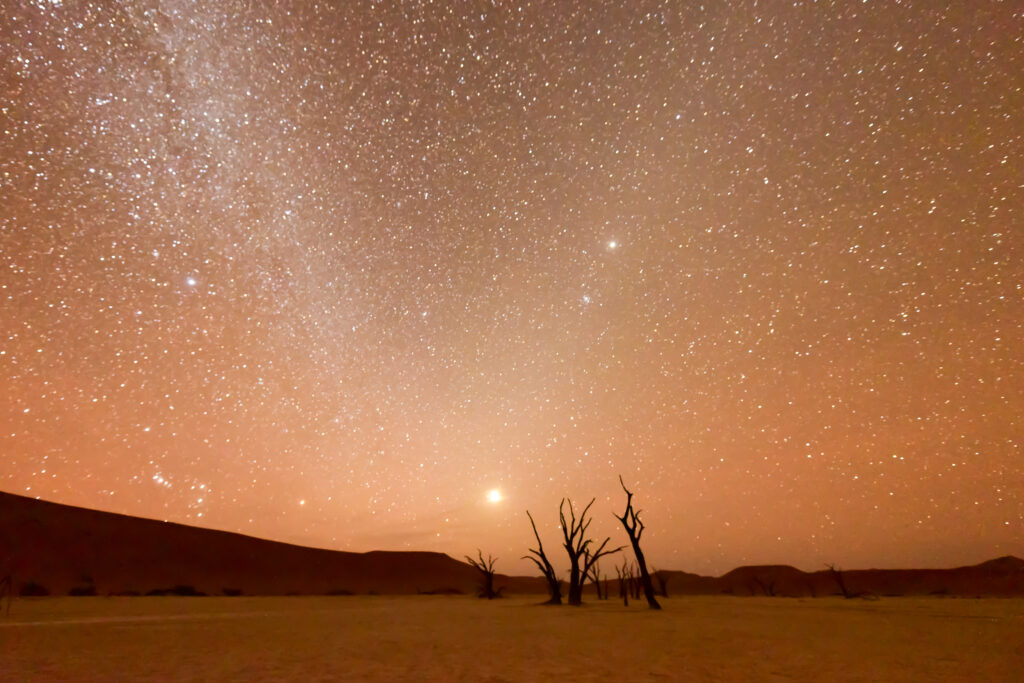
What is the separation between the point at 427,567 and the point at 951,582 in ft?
286

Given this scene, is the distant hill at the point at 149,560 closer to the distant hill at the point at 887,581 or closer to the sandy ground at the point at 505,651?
the sandy ground at the point at 505,651

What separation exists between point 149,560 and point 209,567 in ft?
23.1

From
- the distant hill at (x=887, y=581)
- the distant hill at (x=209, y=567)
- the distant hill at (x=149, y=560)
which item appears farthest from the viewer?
the distant hill at (x=887, y=581)

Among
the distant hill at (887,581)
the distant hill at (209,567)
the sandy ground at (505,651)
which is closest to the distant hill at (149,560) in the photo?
the distant hill at (209,567)

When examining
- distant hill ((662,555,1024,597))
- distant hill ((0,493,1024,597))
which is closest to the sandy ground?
distant hill ((0,493,1024,597))

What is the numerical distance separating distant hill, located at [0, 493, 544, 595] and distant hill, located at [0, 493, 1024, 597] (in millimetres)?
122

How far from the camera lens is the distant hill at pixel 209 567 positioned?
2087 inches

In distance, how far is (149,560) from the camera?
62656 mm

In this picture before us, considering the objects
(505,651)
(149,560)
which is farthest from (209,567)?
(505,651)

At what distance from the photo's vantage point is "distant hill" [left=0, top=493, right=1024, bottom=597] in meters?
53.0

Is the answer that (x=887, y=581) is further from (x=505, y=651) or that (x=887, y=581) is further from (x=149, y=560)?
(x=505, y=651)

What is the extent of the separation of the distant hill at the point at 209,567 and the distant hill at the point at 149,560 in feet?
0.40

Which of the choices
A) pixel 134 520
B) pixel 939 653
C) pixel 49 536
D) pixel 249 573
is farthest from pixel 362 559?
pixel 939 653

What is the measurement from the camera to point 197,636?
13719mm
